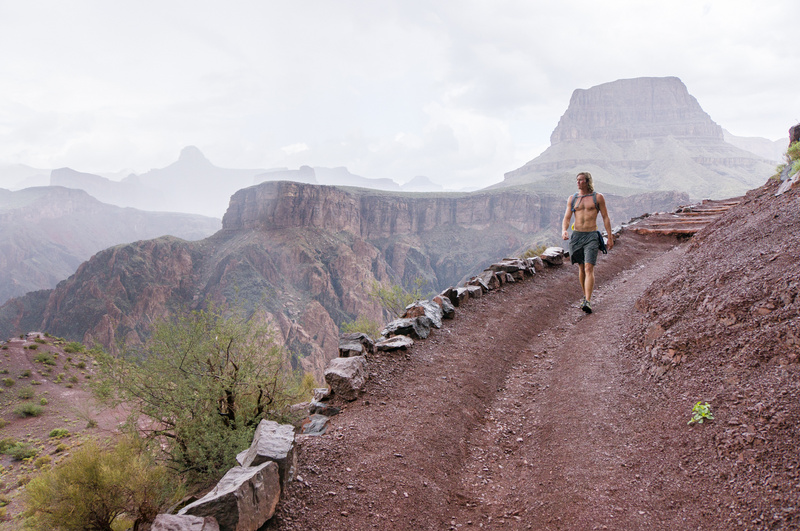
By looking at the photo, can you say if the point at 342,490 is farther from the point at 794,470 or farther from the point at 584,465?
the point at 794,470

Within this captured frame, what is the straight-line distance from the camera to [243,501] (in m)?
2.74

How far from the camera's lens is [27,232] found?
426 ft

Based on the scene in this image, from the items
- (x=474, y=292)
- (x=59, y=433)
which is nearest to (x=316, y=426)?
(x=474, y=292)

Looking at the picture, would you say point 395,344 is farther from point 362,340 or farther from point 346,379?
point 346,379

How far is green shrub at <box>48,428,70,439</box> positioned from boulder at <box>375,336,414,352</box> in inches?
898

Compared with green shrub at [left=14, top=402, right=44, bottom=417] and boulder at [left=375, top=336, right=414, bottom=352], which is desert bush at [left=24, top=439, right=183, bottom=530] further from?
green shrub at [left=14, top=402, right=44, bottom=417]

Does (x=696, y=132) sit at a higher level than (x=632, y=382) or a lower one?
higher

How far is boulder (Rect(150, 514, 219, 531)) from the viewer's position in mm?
2549

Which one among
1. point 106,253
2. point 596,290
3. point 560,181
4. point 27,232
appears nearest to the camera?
point 596,290

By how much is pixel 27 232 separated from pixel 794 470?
183 metres

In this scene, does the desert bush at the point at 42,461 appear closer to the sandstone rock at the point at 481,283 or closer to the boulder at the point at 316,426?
the boulder at the point at 316,426

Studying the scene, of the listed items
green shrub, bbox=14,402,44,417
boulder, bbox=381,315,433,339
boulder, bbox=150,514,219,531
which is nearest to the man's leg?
boulder, bbox=381,315,433,339

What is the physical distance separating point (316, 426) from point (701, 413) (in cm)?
384

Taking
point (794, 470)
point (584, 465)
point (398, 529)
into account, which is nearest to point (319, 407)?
point (398, 529)
